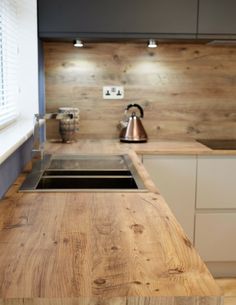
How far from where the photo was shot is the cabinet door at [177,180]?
9.77 feet

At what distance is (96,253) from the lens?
3.76 ft

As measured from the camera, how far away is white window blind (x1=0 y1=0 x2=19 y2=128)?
2.51 meters

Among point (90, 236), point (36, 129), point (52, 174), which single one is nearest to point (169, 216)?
point (90, 236)

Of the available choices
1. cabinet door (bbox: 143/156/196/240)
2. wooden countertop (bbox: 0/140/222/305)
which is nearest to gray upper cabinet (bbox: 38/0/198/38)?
cabinet door (bbox: 143/156/196/240)

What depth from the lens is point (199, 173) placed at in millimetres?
2998

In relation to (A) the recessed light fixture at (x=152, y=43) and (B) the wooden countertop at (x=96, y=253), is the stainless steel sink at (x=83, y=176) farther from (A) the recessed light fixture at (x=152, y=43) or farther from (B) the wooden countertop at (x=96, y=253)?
(A) the recessed light fixture at (x=152, y=43)

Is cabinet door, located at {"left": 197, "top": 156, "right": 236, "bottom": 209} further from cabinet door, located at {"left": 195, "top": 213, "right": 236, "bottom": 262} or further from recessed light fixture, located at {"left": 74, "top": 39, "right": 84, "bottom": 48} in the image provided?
recessed light fixture, located at {"left": 74, "top": 39, "right": 84, "bottom": 48}

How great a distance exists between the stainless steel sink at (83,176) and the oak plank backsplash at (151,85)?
1.03m

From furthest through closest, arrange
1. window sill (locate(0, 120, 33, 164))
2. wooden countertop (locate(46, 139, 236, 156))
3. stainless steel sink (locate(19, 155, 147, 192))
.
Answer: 1. wooden countertop (locate(46, 139, 236, 156))
2. stainless steel sink (locate(19, 155, 147, 192))
3. window sill (locate(0, 120, 33, 164))

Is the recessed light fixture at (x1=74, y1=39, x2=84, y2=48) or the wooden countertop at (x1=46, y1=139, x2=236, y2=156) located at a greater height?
the recessed light fixture at (x1=74, y1=39, x2=84, y2=48)

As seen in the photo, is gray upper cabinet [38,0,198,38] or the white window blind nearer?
the white window blind

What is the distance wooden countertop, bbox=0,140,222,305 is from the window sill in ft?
0.59

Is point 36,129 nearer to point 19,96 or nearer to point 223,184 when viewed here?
point 19,96

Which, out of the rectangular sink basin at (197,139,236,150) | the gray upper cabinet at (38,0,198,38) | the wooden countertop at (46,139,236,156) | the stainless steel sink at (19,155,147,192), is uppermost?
the gray upper cabinet at (38,0,198,38)
